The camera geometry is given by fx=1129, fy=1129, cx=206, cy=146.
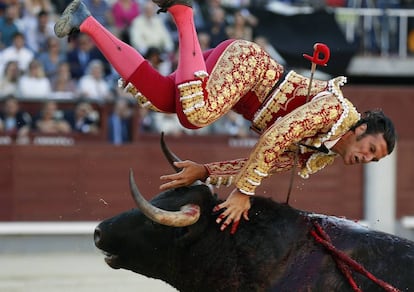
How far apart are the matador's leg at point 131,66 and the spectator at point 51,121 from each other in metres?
4.91

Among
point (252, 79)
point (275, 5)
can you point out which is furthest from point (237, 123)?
point (252, 79)

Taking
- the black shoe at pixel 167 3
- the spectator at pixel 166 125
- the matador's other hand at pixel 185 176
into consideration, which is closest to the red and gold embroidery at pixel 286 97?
the matador's other hand at pixel 185 176

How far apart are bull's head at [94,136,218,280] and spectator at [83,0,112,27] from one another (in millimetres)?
5670

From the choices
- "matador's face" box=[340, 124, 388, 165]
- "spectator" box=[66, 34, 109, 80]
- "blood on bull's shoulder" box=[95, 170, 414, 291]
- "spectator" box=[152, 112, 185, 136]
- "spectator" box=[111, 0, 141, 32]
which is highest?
"matador's face" box=[340, 124, 388, 165]

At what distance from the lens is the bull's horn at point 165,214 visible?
3.48m

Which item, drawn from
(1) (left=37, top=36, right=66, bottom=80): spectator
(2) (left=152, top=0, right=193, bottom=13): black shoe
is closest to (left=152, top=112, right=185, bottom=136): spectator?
(1) (left=37, top=36, right=66, bottom=80): spectator

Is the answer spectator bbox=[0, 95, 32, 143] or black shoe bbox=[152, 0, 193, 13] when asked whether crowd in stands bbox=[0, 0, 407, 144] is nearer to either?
spectator bbox=[0, 95, 32, 143]

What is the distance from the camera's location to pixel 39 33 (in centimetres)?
905

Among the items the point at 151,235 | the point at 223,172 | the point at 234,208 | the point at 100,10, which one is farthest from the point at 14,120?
the point at 234,208

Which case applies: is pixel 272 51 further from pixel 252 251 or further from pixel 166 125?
pixel 252 251

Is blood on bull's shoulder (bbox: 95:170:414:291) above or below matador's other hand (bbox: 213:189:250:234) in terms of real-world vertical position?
Result: below

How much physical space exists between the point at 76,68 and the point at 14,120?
648mm

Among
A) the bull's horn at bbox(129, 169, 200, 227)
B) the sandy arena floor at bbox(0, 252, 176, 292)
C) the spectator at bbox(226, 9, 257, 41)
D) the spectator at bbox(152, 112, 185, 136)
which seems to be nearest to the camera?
the bull's horn at bbox(129, 169, 200, 227)

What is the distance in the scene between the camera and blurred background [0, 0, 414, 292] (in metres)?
8.80
